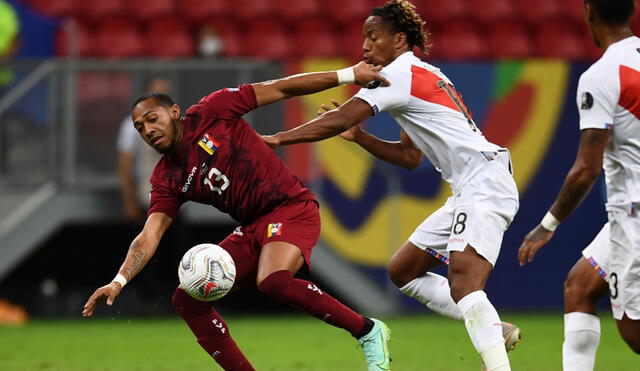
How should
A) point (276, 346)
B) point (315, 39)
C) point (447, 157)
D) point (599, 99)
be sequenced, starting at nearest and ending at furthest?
point (599, 99)
point (447, 157)
point (276, 346)
point (315, 39)

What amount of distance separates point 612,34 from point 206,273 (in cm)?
264

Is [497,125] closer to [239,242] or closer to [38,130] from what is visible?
[38,130]

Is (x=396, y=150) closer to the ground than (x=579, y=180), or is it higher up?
closer to the ground

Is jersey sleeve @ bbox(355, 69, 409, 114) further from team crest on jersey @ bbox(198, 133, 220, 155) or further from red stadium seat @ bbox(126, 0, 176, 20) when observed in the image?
red stadium seat @ bbox(126, 0, 176, 20)

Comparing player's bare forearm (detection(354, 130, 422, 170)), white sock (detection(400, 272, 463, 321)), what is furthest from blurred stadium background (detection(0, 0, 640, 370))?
player's bare forearm (detection(354, 130, 422, 170))

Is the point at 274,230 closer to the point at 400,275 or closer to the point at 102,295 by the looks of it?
the point at 400,275

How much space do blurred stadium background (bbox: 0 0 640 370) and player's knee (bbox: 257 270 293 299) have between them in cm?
475

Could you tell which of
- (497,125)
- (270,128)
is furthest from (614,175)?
(497,125)

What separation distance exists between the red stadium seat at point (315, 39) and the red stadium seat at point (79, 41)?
2.88m

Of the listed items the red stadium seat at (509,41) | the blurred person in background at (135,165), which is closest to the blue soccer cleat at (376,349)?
the blurred person in background at (135,165)

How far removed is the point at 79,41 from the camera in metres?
14.8

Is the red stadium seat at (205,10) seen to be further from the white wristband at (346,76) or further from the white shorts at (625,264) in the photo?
the white shorts at (625,264)

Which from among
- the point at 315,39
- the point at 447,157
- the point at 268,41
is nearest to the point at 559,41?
the point at 315,39

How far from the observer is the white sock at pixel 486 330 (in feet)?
19.9
